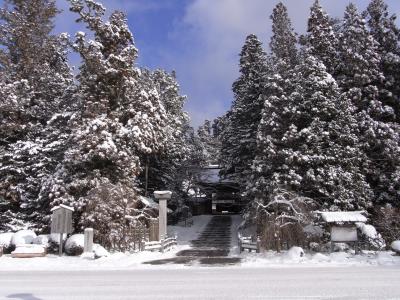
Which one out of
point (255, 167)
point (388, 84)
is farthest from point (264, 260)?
point (388, 84)

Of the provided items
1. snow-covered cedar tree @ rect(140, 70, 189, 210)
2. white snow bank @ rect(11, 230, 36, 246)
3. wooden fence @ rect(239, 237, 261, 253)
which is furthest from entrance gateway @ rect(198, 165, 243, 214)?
white snow bank @ rect(11, 230, 36, 246)

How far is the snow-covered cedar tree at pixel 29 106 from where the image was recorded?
27391 mm

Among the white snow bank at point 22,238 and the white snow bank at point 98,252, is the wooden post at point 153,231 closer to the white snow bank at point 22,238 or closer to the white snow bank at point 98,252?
the white snow bank at point 98,252

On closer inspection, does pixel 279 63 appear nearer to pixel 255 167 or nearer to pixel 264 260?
pixel 255 167

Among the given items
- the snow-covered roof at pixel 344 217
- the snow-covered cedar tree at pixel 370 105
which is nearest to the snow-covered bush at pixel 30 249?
the snow-covered roof at pixel 344 217

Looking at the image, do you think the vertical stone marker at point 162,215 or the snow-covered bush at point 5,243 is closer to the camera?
the snow-covered bush at point 5,243

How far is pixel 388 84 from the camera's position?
102 ft

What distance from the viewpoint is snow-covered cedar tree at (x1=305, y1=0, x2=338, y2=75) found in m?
32.5

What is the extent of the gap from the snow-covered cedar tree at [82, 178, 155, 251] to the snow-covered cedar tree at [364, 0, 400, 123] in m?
18.3

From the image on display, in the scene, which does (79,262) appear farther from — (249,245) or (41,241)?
(249,245)

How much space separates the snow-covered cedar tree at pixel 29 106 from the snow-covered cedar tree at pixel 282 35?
16.3 meters

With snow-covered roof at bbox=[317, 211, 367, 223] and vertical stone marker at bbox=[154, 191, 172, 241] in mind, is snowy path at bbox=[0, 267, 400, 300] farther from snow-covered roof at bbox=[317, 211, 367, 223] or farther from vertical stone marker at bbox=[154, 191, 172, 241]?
vertical stone marker at bbox=[154, 191, 172, 241]

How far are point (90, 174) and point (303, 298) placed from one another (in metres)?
17.6

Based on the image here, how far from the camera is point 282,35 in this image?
119ft
